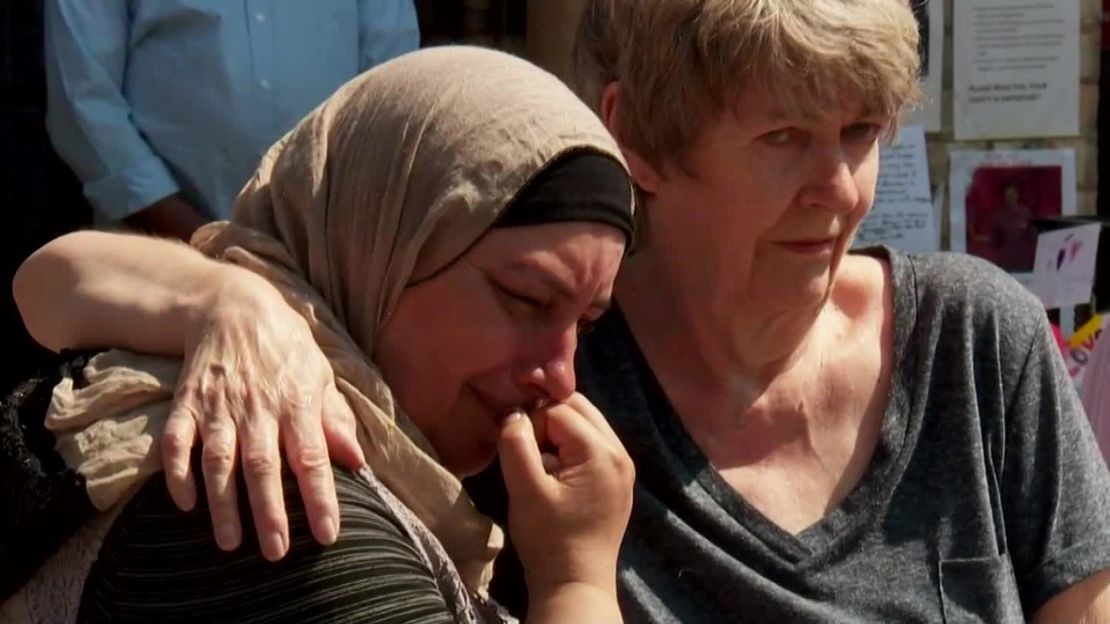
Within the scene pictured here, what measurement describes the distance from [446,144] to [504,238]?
98 millimetres

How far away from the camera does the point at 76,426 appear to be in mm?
1546

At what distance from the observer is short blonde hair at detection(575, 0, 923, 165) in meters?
2.11

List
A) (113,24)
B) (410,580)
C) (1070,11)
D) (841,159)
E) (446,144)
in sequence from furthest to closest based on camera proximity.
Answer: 1. (1070,11)
2. (113,24)
3. (841,159)
4. (446,144)
5. (410,580)

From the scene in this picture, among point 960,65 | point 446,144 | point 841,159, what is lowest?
point 960,65

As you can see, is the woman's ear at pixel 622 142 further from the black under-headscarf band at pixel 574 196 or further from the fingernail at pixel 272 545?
the fingernail at pixel 272 545

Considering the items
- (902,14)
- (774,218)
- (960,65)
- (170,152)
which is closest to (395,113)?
(774,218)

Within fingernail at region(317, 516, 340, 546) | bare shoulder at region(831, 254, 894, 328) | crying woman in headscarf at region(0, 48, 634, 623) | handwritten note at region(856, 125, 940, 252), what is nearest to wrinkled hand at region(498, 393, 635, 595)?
crying woman in headscarf at region(0, 48, 634, 623)

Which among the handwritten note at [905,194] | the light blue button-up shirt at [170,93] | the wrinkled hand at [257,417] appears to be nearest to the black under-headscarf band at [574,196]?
the wrinkled hand at [257,417]

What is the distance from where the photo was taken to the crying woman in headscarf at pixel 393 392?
143cm

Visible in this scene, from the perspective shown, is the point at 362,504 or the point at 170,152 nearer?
the point at 362,504

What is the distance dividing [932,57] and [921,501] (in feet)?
8.48

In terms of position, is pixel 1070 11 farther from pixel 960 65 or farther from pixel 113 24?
pixel 113 24

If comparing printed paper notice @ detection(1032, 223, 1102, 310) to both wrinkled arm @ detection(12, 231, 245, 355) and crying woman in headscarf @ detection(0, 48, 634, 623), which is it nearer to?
crying woman in headscarf @ detection(0, 48, 634, 623)

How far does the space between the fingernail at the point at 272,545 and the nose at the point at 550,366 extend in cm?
35
